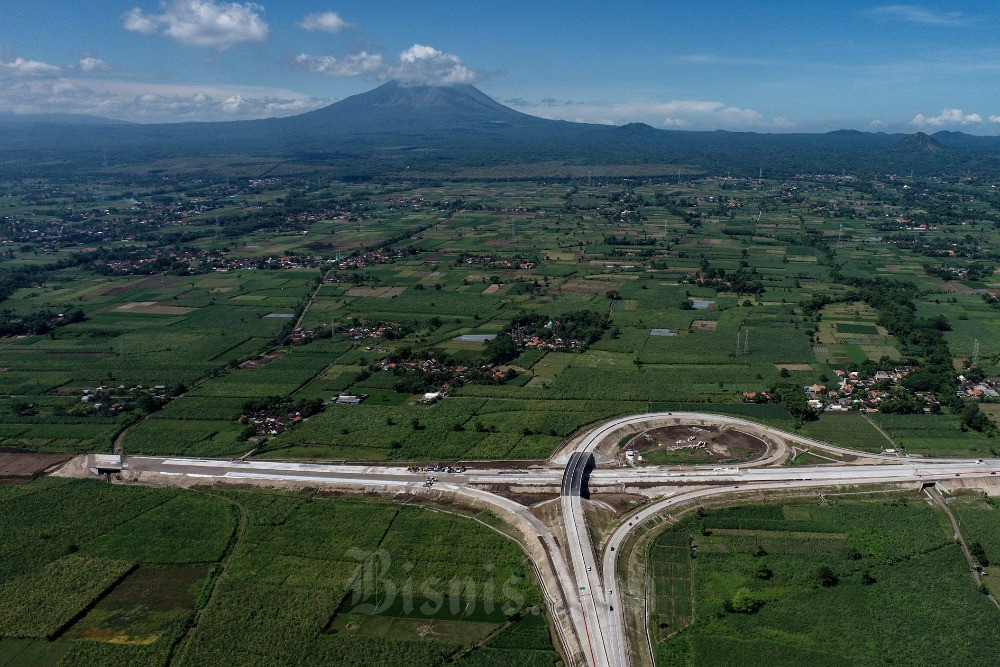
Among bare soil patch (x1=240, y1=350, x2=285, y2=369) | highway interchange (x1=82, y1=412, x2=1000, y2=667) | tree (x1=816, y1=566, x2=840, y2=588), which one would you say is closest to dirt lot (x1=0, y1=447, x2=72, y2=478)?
highway interchange (x1=82, y1=412, x2=1000, y2=667)

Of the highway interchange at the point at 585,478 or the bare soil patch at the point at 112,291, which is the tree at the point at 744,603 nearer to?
the highway interchange at the point at 585,478

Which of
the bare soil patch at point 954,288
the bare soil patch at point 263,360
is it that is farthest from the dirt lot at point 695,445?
the bare soil patch at point 954,288

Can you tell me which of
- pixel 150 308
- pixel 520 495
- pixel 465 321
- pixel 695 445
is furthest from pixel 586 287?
pixel 150 308

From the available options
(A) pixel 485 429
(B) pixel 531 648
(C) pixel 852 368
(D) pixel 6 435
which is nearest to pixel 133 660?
(B) pixel 531 648

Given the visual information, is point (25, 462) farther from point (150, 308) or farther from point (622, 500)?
point (150, 308)

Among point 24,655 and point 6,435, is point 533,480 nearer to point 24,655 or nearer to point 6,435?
point 24,655

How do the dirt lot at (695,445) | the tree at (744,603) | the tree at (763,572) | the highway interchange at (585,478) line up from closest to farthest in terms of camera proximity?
the tree at (744,603) → the tree at (763,572) → the highway interchange at (585,478) → the dirt lot at (695,445)
